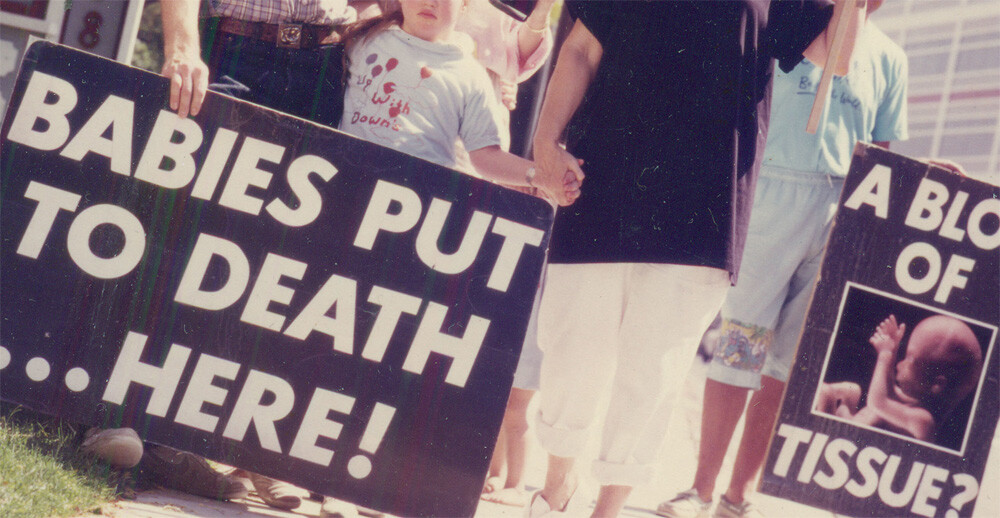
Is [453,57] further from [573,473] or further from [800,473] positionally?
[800,473]

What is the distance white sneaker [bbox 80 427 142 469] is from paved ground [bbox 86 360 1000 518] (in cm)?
10

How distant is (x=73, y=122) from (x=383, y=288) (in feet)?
2.58

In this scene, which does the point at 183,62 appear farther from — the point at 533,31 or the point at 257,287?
the point at 533,31

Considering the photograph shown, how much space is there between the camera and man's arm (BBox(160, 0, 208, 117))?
7.50 feet

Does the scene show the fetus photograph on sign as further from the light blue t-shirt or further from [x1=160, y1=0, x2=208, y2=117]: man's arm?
[x1=160, y1=0, x2=208, y2=117]: man's arm

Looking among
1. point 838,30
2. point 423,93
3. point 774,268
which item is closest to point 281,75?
point 423,93

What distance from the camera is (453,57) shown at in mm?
2633

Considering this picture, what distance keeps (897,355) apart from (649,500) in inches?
39.3

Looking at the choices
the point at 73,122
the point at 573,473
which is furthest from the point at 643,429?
the point at 73,122

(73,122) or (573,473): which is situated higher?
(73,122)

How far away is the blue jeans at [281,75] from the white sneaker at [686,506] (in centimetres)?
157

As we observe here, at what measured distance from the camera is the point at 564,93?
2521mm

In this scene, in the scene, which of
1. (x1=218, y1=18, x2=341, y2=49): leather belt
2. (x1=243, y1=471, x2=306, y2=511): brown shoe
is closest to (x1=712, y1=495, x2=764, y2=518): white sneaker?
(x1=243, y1=471, x2=306, y2=511): brown shoe

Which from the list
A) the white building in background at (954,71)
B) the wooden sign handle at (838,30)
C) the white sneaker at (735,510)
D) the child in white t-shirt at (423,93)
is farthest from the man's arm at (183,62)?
the white building in background at (954,71)
